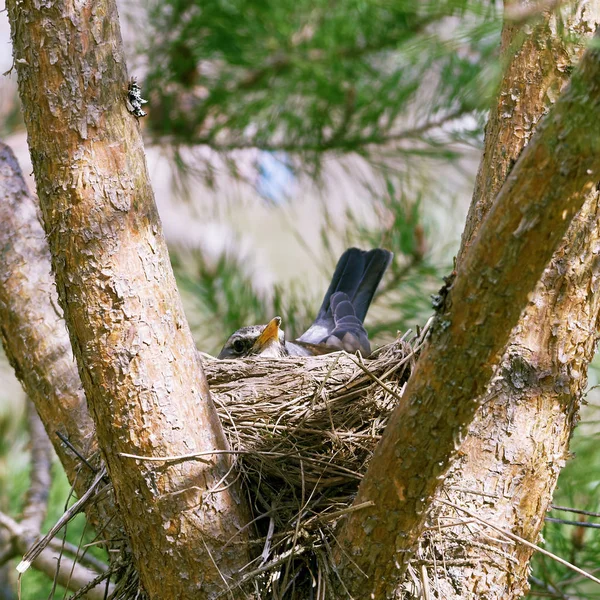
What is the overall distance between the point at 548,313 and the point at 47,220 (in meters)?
1.06

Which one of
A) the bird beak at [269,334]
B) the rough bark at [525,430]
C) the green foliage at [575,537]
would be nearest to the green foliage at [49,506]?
the bird beak at [269,334]

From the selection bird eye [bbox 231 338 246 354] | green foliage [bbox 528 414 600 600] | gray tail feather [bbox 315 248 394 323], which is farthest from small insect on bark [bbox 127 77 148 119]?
gray tail feather [bbox 315 248 394 323]

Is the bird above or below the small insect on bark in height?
below

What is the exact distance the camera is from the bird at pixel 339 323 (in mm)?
2918

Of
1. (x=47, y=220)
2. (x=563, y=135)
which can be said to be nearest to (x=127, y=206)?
(x=47, y=220)

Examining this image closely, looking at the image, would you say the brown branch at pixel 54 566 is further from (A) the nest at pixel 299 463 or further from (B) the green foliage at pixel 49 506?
(B) the green foliage at pixel 49 506

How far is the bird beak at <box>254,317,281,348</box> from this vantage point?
2824 mm

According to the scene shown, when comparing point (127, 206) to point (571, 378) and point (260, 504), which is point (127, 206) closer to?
point (260, 504)

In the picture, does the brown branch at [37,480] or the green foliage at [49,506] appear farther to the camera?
the green foliage at [49,506]

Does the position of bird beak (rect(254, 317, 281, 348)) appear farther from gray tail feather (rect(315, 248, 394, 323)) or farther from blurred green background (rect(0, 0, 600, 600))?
blurred green background (rect(0, 0, 600, 600))

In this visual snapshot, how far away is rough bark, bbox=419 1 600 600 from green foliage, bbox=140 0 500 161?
218 cm

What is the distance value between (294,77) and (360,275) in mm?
1188

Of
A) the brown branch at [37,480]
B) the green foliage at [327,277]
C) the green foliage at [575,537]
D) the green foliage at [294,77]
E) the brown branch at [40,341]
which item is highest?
the green foliage at [294,77]

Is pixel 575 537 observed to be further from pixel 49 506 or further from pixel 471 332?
pixel 49 506
